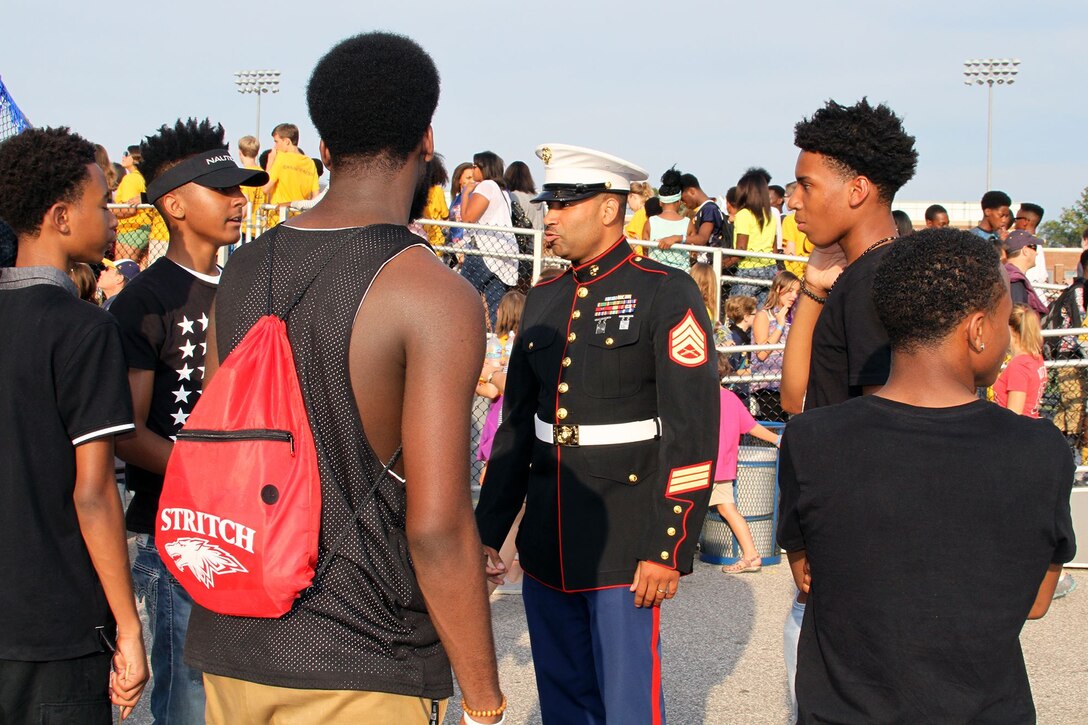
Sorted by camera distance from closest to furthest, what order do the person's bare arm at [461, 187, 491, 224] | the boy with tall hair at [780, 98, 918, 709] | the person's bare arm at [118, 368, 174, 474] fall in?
1. the boy with tall hair at [780, 98, 918, 709]
2. the person's bare arm at [118, 368, 174, 474]
3. the person's bare arm at [461, 187, 491, 224]

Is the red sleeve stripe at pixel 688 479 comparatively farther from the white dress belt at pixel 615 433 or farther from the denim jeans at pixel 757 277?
the denim jeans at pixel 757 277

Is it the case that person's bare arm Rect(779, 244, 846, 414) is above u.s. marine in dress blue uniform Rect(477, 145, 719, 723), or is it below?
above

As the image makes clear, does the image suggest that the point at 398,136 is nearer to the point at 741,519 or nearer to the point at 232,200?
the point at 232,200

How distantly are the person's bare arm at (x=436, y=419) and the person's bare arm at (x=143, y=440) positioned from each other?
142 centimetres

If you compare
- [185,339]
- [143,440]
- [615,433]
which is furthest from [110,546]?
[615,433]

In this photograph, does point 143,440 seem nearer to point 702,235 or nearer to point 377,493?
point 377,493

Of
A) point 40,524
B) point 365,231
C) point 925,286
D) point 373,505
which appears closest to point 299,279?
point 365,231

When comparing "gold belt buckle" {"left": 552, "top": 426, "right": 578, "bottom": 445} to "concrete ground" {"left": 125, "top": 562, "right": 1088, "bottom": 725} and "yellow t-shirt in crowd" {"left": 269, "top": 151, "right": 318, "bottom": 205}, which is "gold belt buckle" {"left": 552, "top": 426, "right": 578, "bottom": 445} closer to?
"concrete ground" {"left": 125, "top": 562, "right": 1088, "bottom": 725}

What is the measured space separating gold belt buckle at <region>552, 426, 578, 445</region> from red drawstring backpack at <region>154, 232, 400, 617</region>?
64.3 inches

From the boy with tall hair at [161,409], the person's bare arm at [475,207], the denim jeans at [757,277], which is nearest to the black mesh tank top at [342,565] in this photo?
the boy with tall hair at [161,409]

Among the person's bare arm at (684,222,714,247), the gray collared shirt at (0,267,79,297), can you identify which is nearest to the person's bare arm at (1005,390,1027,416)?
the person's bare arm at (684,222,714,247)

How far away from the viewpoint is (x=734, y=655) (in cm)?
604

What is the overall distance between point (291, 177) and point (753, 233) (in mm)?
5059

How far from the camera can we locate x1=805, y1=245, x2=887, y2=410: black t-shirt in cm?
299
